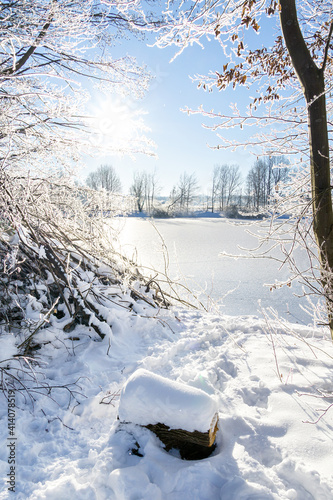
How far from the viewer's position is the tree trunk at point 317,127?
2.33 meters

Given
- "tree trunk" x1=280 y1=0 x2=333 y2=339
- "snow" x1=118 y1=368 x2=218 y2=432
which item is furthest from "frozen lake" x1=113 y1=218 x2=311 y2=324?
"snow" x1=118 y1=368 x2=218 y2=432

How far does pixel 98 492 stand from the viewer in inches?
51.4

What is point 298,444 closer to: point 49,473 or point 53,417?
point 49,473

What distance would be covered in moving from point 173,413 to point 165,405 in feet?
0.21

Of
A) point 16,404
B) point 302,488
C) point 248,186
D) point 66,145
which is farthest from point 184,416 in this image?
point 248,186

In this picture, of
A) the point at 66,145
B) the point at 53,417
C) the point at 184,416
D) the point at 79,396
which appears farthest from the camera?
the point at 66,145

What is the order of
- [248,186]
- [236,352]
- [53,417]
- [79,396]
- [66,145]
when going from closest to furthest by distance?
[53,417] < [79,396] < [236,352] < [66,145] < [248,186]

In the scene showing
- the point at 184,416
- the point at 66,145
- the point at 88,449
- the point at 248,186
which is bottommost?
the point at 88,449

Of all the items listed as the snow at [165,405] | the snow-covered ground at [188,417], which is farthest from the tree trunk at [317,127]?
the snow at [165,405]

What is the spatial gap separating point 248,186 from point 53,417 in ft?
161

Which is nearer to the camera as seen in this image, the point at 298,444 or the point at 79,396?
the point at 298,444

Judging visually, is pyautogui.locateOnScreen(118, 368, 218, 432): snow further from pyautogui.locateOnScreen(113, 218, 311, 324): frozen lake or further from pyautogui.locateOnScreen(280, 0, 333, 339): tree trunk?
pyautogui.locateOnScreen(113, 218, 311, 324): frozen lake

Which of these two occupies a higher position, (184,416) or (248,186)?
(248,186)

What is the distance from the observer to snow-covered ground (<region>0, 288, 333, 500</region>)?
4.40 feet
